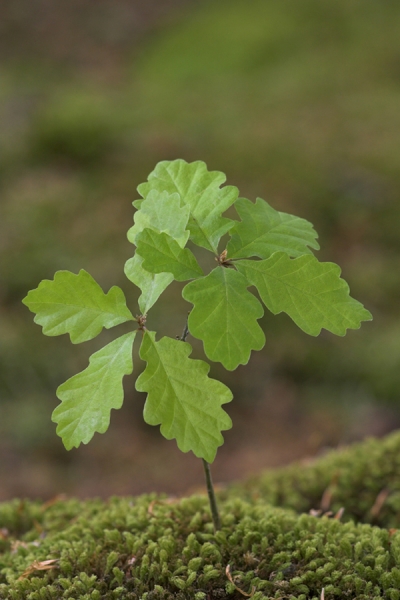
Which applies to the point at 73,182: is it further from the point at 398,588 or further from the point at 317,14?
the point at 317,14

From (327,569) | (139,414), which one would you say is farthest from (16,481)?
(327,569)

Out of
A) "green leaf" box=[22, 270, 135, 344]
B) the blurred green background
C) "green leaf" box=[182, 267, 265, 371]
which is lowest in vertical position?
"green leaf" box=[182, 267, 265, 371]

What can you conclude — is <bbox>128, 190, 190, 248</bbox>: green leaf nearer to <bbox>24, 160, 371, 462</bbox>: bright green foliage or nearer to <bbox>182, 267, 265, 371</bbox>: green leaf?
<bbox>24, 160, 371, 462</bbox>: bright green foliage

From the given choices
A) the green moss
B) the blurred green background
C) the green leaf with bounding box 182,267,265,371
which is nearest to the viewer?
the green leaf with bounding box 182,267,265,371

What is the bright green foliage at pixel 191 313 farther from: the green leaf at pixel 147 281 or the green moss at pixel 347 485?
the green moss at pixel 347 485

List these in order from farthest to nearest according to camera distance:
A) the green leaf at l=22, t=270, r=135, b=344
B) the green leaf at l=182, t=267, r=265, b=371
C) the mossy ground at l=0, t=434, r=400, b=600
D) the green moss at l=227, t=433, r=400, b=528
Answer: the green moss at l=227, t=433, r=400, b=528
the mossy ground at l=0, t=434, r=400, b=600
the green leaf at l=22, t=270, r=135, b=344
the green leaf at l=182, t=267, r=265, b=371

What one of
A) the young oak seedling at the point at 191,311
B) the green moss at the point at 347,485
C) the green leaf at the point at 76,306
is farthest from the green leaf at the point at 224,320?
the green moss at the point at 347,485

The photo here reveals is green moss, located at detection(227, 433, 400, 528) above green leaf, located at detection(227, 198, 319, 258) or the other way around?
the other way around

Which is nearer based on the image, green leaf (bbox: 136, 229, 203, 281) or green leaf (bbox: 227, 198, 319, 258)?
green leaf (bbox: 136, 229, 203, 281)

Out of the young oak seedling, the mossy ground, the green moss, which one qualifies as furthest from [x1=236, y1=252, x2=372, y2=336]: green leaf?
the green moss
